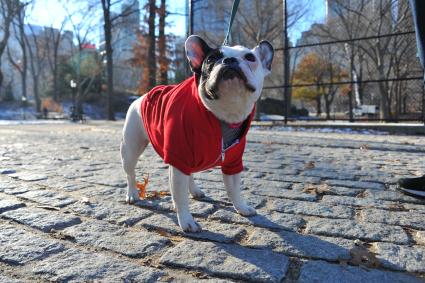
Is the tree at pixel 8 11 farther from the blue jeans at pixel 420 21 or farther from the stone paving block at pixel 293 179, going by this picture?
the blue jeans at pixel 420 21

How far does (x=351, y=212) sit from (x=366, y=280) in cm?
115

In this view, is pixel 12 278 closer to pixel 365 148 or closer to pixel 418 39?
pixel 418 39

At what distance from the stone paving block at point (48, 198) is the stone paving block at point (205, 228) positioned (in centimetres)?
84

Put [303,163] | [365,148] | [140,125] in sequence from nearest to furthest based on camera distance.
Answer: [140,125] → [303,163] → [365,148]

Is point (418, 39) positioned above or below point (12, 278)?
above

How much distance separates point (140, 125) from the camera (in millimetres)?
3205

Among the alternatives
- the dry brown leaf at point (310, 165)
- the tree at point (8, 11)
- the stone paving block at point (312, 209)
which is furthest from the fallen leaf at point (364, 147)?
the tree at point (8, 11)

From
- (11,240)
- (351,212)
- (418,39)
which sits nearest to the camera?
(11,240)

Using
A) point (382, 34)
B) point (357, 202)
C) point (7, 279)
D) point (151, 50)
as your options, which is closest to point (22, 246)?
point (7, 279)

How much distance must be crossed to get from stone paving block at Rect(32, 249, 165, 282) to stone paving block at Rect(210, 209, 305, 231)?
0.93 meters

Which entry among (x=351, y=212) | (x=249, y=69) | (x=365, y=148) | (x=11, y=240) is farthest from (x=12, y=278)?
(x=365, y=148)

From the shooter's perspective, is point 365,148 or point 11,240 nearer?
point 11,240

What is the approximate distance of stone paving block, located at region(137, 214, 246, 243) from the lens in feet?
7.98

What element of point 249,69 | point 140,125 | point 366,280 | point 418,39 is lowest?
point 366,280
